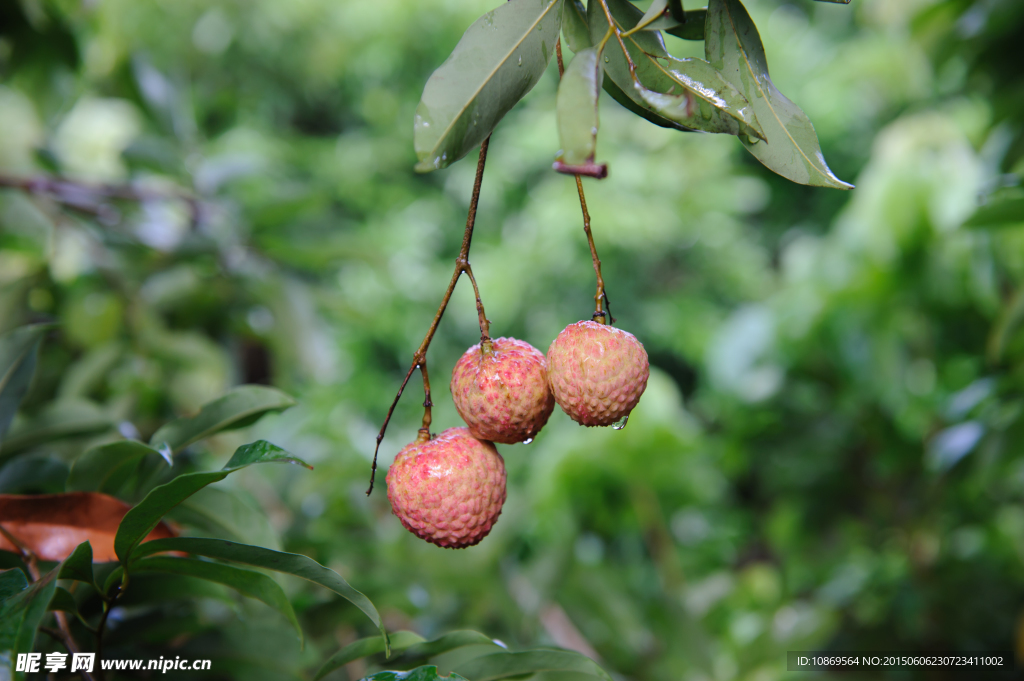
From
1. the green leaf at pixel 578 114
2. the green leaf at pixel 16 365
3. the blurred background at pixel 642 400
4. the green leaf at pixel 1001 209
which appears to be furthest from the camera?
the blurred background at pixel 642 400

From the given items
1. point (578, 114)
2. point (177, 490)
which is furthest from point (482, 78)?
point (177, 490)

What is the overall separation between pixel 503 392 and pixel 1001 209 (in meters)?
0.60

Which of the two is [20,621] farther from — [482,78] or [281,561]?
[482,78]

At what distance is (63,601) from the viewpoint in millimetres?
413

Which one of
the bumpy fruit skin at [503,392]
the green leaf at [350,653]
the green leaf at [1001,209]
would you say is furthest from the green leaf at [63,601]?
the green leaf at [1001,209]

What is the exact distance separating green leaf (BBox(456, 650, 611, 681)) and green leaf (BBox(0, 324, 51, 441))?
0.41m

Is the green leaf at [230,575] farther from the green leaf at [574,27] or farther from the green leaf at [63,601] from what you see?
the green leaf at [574,27]

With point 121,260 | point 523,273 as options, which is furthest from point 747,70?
point 523,273

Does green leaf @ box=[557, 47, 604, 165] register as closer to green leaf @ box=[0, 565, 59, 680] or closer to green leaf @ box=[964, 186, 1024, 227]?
green leaf @ box=[0, 565, 59, 680]

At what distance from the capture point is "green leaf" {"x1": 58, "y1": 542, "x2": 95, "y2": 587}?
1.21ft

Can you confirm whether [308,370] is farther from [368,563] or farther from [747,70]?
[747,70]

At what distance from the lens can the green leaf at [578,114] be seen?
0.27m

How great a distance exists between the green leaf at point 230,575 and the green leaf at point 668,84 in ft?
1.14

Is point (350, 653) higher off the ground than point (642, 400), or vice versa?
point (642, 400)
